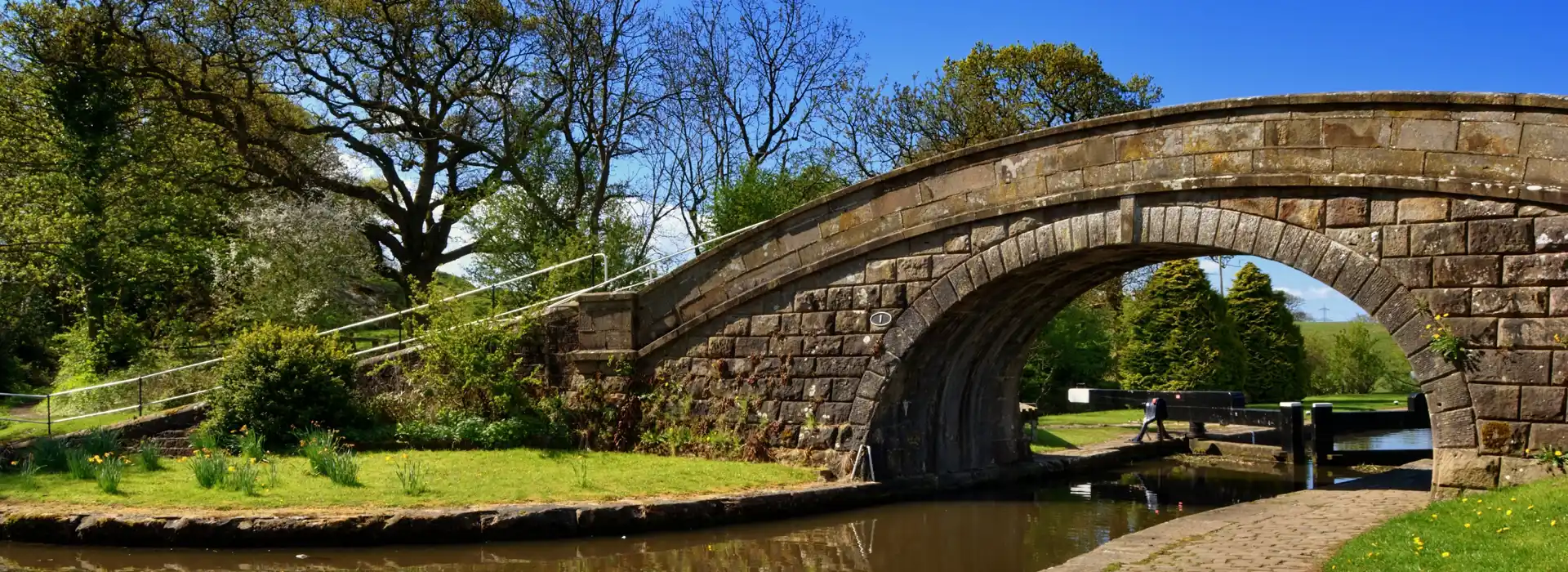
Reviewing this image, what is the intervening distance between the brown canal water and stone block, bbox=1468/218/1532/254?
12.3 feet

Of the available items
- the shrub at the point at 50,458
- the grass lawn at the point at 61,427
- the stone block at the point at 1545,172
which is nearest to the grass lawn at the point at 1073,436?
the stone block at the point at 1545,172

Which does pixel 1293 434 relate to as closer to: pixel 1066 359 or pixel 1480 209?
pixel 1480 209

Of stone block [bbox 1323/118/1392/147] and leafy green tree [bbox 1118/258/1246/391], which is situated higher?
stone block [bbox 1323/118/1392/147]

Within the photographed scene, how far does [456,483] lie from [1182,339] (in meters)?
18.0

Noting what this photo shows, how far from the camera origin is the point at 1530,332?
841 centimetres

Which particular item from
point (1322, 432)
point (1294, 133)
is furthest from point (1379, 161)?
point (1322, 432)

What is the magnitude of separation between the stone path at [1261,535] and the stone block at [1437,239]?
205 centimetres

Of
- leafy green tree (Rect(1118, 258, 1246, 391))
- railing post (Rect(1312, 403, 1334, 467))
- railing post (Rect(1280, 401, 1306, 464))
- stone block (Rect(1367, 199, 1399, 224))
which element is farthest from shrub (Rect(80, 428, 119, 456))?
leafy green tree (Rect(1118, 258, 1246, 391))

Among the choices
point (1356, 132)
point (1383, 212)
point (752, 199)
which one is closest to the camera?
point (1383, 212)

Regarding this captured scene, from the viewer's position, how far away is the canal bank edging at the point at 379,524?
9.20 meters

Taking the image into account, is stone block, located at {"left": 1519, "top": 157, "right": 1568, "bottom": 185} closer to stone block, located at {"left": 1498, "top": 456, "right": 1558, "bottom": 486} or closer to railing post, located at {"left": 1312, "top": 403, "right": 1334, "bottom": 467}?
stone block, located at {"left": 1498, "top": 456, "right": 1558, "bottom": 486}

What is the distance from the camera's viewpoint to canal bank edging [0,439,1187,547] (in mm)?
9195

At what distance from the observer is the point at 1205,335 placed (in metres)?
24.3

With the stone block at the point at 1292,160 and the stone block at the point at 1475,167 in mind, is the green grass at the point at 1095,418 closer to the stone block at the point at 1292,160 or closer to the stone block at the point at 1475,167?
the stone block at the point at 1292,160
